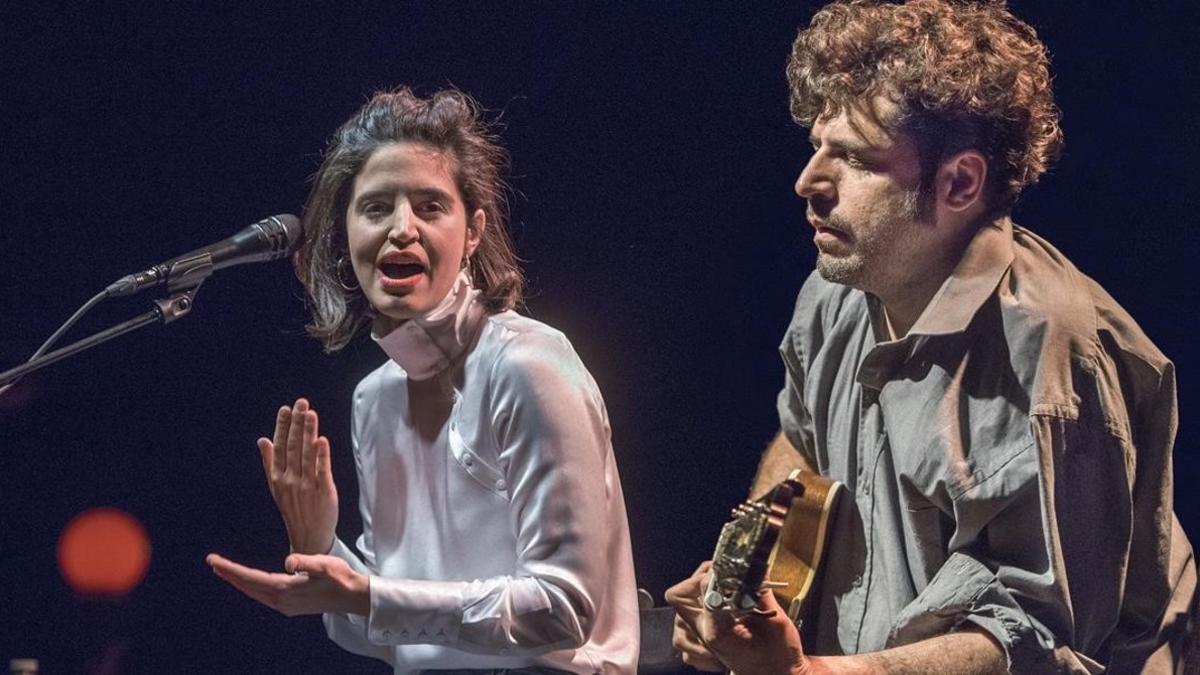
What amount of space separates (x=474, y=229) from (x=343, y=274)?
Answer: 0.93 feet

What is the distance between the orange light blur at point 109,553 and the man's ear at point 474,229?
1.41 m

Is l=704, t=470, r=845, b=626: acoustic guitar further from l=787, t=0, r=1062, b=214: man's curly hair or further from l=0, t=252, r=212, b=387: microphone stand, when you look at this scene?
l=0, t=252, r=212, b=387: microphone stand

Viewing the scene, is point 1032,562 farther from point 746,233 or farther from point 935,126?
point 746,233

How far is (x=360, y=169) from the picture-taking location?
10.4 feet

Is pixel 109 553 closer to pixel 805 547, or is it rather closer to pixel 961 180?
pixel 805 547

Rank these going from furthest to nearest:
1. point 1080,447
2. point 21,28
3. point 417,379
Answer: 1. point 21,28
2. point 417,379
3. point 1080,447

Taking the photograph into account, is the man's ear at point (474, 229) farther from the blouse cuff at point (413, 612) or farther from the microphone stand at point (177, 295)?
the blouse cuff at point (413, 612)

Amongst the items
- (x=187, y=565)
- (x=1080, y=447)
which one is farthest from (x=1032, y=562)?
(x=187, y=565)

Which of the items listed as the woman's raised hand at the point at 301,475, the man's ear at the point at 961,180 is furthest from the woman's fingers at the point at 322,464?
the man's ear at the point at 961,180

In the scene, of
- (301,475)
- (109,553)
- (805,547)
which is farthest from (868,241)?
(109,553)

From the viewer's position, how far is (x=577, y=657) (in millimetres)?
2910

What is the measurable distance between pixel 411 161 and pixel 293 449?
0.59 metres

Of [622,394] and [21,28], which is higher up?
[21,28]

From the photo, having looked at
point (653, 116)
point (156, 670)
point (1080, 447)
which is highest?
point (653, 116)
